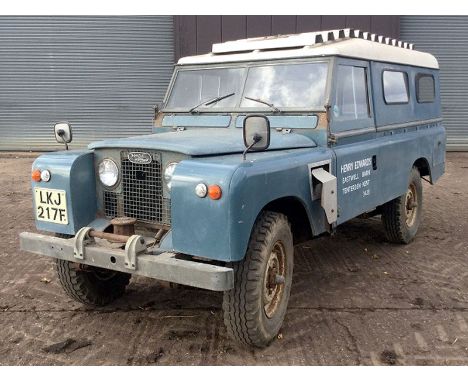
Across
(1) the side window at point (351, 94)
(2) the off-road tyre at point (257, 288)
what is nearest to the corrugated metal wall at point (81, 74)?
(1) the side window at point (351, 94)

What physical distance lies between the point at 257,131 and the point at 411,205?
12.2 ft

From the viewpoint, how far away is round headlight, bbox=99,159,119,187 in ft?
12.4

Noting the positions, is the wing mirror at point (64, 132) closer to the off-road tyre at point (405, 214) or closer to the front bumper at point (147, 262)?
the front bumper at point (147, 262)

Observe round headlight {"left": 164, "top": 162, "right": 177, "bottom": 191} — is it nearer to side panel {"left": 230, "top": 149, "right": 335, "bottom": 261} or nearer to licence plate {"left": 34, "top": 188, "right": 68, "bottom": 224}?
side panel {"left": 230, "top": 149, "right": 335, "bottom": 261}

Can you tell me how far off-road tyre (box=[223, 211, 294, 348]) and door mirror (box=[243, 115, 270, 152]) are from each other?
51 centimetres

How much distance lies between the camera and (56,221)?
149 inches

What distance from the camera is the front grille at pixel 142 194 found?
3588 mm

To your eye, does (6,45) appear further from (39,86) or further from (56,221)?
(56,221)

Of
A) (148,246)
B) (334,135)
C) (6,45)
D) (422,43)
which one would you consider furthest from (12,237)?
(422,43)

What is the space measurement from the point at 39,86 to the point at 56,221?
36.5 ft

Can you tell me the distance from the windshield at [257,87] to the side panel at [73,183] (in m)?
1.42

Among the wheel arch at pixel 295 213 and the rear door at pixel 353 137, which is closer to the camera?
the wheel arch at pixel 295 213

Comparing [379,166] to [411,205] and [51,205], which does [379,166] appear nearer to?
[411,205]

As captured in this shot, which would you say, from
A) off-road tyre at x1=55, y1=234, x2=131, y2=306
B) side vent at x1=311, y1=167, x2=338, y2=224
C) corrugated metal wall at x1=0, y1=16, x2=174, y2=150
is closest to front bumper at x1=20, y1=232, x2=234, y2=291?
off-road tyre at x1=55, y1=234, x2=131, y2=306
